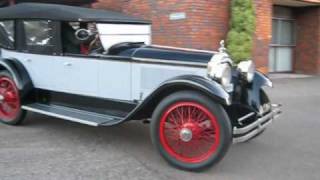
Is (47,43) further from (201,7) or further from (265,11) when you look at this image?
(265,11)

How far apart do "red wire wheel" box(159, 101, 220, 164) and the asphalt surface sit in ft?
0.67

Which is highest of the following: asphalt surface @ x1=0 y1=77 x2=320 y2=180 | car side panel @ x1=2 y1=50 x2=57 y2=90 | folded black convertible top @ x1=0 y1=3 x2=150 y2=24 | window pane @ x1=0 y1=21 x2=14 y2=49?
folded black convertible top @ x1=0 y1=3 x2=150 y2=24

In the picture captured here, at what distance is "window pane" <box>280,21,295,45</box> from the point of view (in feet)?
56.1

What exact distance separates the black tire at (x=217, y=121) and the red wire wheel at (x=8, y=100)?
2.50 meters

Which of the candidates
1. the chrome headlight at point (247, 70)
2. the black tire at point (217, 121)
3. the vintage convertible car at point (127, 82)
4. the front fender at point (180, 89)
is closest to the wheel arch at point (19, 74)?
the vintage convertible car at point (127, 82)

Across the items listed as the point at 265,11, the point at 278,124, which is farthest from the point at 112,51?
the point at 265,11

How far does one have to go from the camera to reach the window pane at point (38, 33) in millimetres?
6793

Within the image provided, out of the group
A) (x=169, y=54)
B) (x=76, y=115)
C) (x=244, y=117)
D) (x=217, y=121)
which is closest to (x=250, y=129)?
(x=244, y=117)

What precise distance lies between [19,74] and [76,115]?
1221mm

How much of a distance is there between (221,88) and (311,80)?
10.5 metres

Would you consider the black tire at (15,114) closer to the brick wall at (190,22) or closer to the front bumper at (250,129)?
the front bumper at (250,129)

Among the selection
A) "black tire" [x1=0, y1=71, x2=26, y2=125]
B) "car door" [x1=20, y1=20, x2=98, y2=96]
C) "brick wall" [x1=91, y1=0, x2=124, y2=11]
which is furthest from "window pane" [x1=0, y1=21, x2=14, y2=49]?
"brick wall" [x1=91, y1=0, x2=124, y2=11]

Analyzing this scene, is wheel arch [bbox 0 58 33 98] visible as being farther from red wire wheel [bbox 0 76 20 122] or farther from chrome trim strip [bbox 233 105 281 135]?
chrome trim strip [bbox 233 105 281 135]

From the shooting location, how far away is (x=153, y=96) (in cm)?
543
